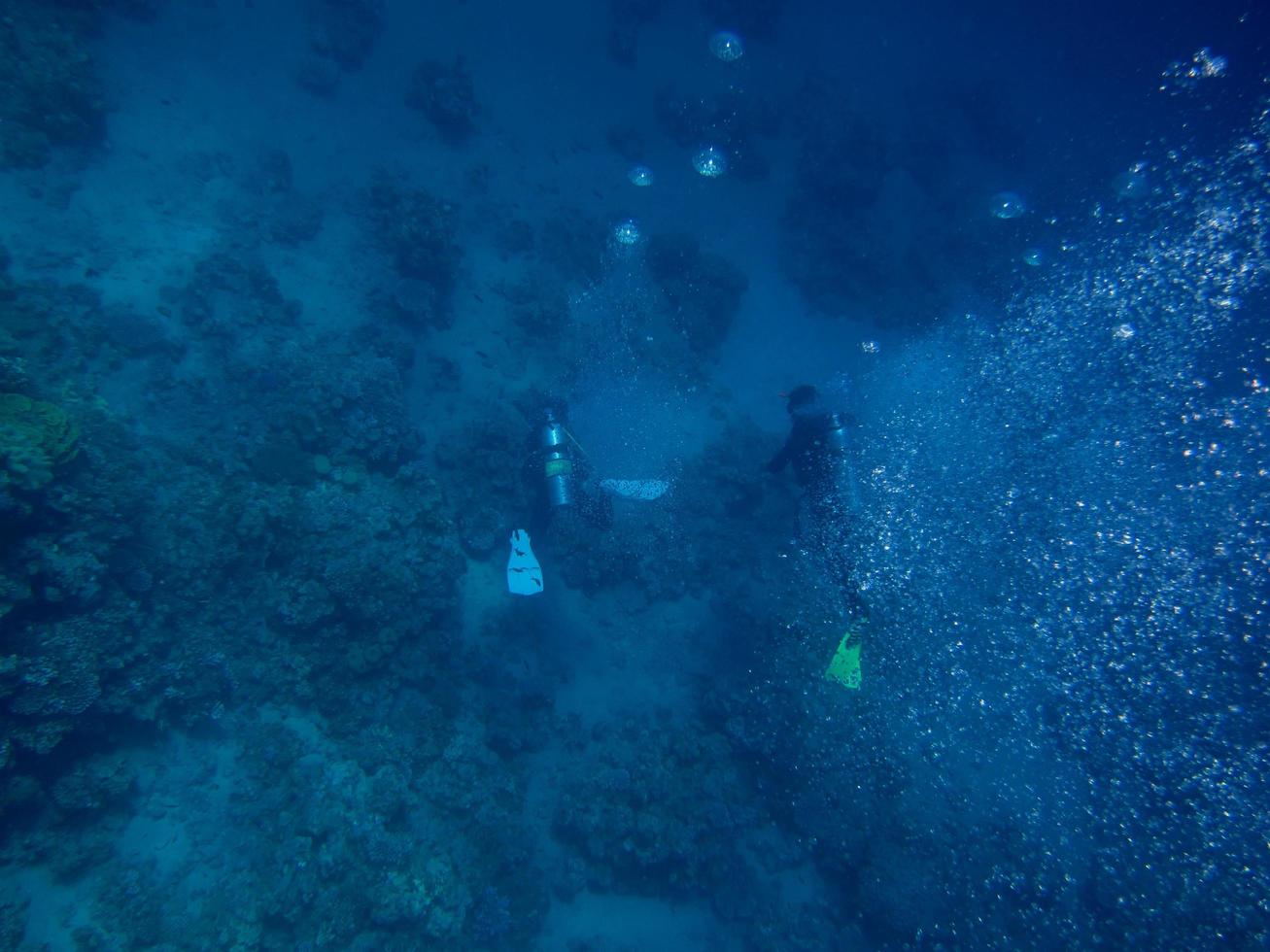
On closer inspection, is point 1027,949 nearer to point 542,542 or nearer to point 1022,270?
point 542,542

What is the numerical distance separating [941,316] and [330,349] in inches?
631

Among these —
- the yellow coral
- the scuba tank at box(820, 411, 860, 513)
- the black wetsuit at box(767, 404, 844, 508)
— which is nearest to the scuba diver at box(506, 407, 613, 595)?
the black wetsuit at box(767, 404, 844, 508)

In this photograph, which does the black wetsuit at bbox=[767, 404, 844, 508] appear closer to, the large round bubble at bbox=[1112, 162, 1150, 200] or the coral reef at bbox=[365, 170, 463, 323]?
the coral reef at bbox=[365, 170, 463, 323]

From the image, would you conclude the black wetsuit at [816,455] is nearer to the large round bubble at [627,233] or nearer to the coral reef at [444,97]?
the large round bubble at [627,233]

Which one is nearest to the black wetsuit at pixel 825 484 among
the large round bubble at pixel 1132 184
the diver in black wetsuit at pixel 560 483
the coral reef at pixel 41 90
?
the diver in black wetsuit at pixel 560 483

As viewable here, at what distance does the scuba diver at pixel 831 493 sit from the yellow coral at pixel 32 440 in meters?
9.04

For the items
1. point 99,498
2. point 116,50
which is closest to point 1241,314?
point 99,498

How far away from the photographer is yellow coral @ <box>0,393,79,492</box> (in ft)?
16.6

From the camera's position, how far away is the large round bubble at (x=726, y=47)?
61.6 feet

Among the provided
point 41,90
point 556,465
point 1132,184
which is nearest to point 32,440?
point 556,465

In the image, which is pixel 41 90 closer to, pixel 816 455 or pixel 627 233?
pixel 627 233

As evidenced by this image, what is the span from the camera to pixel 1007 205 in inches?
760

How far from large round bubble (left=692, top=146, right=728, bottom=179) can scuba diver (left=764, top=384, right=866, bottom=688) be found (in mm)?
10319

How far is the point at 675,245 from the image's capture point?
14.4m
